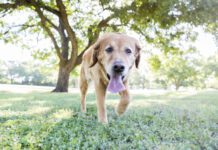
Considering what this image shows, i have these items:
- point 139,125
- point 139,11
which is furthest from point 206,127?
point 139,11

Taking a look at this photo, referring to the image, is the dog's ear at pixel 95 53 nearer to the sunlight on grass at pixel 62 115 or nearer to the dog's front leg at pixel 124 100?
the dog's front leg at pixel 124 100

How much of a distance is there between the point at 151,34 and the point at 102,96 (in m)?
14.3

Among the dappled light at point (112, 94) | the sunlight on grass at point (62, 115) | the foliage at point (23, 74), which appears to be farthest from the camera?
the foliage at point (23, 74)

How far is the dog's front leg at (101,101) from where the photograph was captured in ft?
14.8

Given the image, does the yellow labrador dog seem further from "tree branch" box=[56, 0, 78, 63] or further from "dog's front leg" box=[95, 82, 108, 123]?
"tree branch" box=[56, 0, 78, 63]

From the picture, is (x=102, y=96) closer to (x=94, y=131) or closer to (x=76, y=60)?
(x=94, y=131)

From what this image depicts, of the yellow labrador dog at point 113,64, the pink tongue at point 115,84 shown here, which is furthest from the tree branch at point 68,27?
the pink tongue at point 115,84

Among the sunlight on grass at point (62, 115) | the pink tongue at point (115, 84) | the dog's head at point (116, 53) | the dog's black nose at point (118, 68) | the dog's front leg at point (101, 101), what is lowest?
the sunlight on grass at point (62, 115)

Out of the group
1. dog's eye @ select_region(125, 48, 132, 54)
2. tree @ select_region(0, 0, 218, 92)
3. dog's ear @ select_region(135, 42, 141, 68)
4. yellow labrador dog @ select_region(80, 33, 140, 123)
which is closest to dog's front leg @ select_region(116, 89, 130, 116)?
yellow labrador dog @ select_region(80, 33, 140, 123)

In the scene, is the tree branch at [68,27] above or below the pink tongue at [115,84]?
above

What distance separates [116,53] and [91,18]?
51.9ft

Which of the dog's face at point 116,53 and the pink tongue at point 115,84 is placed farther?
the pink tongue at point 115,84

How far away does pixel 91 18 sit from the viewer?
19547 mm

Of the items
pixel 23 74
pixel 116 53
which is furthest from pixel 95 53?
pixel 23 74
